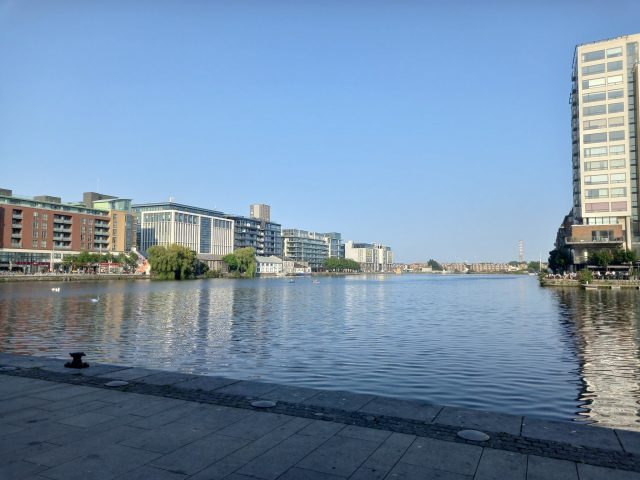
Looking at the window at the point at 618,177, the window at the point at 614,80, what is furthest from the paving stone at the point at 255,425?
the window at the point at 614,80

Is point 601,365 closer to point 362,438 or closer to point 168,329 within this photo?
point 362,438

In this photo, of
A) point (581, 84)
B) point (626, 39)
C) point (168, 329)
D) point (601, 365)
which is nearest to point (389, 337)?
point (601, 365)

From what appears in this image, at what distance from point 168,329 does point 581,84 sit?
121 metres

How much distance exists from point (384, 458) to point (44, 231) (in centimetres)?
18485

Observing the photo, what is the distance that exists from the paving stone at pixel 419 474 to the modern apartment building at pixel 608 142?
5033 inches

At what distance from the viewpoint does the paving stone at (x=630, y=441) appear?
8438mm

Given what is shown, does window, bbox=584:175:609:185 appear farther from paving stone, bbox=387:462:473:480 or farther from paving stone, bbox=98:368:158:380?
paving stone, bbox=387:462:473:480

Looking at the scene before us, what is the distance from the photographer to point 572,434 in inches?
368

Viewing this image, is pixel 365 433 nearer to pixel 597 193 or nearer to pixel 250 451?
pixel 250 451

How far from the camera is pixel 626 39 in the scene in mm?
114562

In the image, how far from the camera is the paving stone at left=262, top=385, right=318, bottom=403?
1198 cm

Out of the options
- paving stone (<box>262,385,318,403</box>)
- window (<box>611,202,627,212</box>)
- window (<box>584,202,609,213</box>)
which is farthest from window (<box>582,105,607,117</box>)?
paving stone (<box>262,385,318,403</box>)

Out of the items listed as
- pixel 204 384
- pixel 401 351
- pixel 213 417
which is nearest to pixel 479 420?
pixel 213 417

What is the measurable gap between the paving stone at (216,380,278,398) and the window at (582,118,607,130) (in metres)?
128
